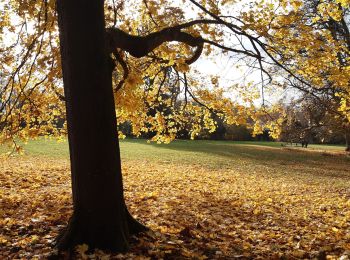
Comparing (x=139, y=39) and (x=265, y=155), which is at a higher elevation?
(x=139, y=39)

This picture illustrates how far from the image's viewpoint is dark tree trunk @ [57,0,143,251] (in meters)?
4.18

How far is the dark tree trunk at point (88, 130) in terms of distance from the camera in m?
4.18

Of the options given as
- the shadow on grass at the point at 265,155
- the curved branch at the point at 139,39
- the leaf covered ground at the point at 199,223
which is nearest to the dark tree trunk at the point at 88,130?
the leaf covered ground at the point at 199,223

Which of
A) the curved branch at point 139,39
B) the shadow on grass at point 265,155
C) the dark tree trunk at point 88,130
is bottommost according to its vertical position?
the shadow on grass at point 265,155

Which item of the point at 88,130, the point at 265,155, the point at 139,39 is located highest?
the point at 139,39

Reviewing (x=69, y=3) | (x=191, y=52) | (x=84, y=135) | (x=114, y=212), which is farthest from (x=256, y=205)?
(x=69, y=3)

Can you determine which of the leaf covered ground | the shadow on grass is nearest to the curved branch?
the leaf covered ground

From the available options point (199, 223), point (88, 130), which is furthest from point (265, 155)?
point (88, 130)

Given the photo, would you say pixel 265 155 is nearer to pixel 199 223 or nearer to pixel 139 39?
pixel 199 223

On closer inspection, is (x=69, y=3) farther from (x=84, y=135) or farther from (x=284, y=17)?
(x=284, y=17)

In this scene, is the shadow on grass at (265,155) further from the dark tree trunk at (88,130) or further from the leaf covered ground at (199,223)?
the dark tree trunk at (88,130)

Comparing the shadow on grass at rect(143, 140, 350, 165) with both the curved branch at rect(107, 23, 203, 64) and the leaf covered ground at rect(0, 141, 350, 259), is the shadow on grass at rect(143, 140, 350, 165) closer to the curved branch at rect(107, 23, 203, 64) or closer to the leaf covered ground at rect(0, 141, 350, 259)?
the leaf covered ground at rect(0, 141, 350, 259)

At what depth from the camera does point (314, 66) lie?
698 cm

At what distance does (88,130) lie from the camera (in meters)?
4.17
